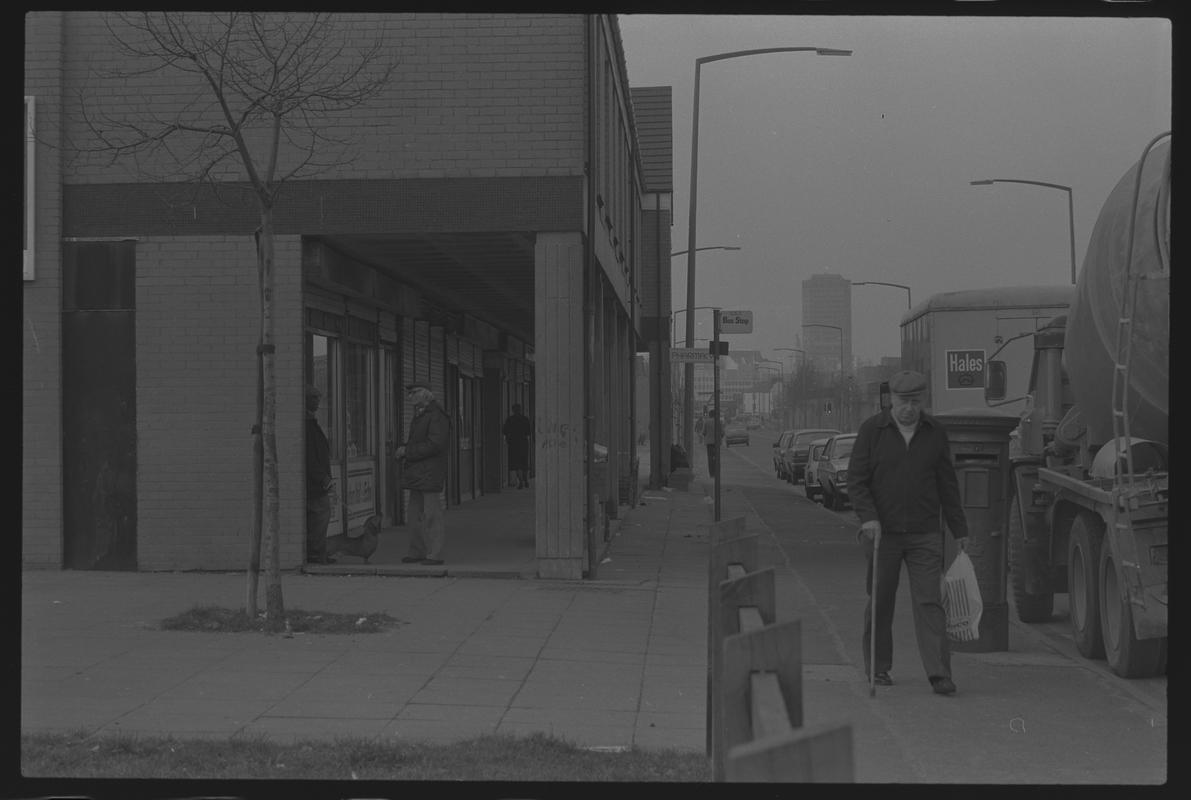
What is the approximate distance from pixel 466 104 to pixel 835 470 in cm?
1626

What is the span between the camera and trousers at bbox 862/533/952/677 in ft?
27.7

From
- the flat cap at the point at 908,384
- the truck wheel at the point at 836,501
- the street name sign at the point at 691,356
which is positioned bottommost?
the truck wheel at the point at 836,501

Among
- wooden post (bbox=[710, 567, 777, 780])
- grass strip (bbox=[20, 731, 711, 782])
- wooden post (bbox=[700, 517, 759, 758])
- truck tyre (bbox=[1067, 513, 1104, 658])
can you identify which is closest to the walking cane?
truck tyre (bbox=[1067, 513, 1104, 658])

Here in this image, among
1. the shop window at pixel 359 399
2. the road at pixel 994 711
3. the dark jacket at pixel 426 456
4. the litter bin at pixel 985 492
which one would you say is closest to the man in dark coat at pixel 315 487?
the dark jacket at pixel 426 456

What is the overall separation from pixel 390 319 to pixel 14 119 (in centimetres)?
1108

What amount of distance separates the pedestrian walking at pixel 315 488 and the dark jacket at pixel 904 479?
6.20m

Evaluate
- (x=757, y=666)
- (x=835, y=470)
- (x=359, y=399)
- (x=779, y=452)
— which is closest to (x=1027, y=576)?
(x=359, y=399)

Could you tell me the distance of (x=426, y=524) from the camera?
13773 millimetres

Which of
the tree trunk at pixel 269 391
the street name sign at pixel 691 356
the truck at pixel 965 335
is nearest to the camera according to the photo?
the tree trunk at pixel 269 391

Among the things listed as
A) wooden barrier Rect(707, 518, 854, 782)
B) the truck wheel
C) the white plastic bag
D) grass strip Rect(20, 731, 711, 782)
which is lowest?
the truck wheel

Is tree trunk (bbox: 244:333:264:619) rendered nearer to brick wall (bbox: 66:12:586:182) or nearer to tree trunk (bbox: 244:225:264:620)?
tree trunk (bbox: 244:225:264:620)

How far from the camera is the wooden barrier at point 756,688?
7.88 feet

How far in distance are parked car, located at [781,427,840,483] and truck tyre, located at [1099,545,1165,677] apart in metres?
29.6

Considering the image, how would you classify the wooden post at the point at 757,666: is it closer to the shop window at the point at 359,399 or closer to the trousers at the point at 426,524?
the trousers at the point at 426,524
